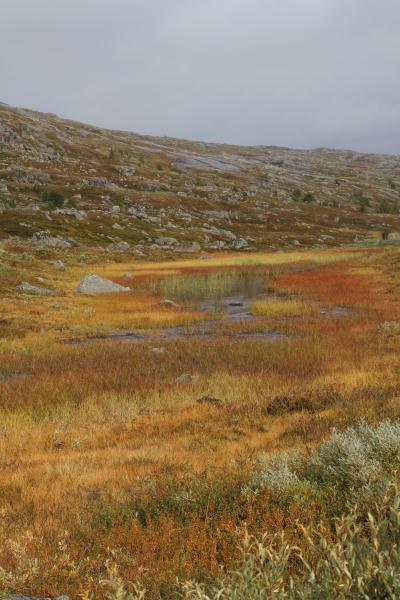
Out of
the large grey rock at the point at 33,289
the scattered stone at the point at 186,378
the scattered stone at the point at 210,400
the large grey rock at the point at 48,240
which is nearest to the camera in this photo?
the scattered stone at the point at 210,400

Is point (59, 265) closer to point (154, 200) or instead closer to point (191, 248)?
point (191, 248)

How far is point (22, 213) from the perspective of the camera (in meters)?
79.6

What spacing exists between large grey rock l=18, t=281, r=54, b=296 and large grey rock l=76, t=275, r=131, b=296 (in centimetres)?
272

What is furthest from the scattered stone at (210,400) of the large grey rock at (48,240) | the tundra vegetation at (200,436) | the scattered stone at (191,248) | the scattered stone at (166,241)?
the scattered stone at (166,241)

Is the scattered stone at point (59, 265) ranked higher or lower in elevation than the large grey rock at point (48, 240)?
lower

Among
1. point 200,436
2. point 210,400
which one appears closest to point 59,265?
point 210,400

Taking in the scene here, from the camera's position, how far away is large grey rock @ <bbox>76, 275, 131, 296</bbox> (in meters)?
39.2

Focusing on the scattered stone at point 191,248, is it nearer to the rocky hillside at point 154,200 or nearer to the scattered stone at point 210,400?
the rocky hillside at point 154,200

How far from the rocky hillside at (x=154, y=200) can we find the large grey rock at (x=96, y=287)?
31448 mm

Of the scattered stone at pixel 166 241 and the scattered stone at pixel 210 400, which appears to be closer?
the scattered stone at pixel 210 400

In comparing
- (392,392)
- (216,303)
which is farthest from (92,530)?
(216,303)

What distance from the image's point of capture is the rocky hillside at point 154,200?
83.2m

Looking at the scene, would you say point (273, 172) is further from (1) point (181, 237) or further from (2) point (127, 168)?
(1) point (181, 237)

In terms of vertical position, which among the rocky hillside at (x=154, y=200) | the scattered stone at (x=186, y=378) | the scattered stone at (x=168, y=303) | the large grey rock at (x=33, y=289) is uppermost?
the rocky hillside at (x=154, y=200)
